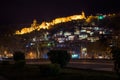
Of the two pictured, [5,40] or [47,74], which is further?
[5,40]

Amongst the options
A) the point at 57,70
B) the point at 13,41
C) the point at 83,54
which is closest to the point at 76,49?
the point at 83,54

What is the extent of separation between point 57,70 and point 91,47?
76405 millimetres

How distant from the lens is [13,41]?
104375 mm

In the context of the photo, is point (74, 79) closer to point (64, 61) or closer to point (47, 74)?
point (47, 74)

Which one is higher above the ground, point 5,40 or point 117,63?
point 5,40

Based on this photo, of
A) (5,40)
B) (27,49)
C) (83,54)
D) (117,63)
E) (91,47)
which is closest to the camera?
(117,63)

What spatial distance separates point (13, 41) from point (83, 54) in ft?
84.6

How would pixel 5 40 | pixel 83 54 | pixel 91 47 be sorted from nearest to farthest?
pixel 91 47 → pixel 5 40 → pixel 83 54

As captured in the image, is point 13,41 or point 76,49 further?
point 76,49

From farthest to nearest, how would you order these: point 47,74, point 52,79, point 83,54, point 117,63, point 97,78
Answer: point 83,54 < point 47,74 < point 52,79 < point 97,78 < point 117,63

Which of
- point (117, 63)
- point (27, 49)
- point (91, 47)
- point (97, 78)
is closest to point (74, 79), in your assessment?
point (97, 78)

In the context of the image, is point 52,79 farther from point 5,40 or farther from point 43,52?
point 43,52

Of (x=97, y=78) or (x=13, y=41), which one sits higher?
(x=13, y=41)

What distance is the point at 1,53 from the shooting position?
106312 mm
